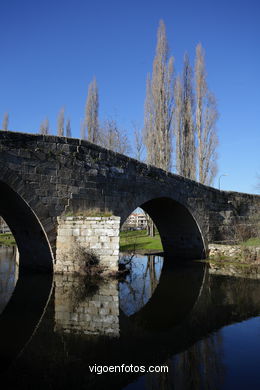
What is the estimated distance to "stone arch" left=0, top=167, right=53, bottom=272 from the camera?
8945 millimetres

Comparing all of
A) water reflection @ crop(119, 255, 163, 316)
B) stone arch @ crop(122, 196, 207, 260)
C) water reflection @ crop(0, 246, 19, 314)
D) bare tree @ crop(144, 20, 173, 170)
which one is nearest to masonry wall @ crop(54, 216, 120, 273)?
water reflection @ crop(119, 255, 163, 316)

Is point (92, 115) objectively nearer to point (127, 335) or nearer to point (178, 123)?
point (178, 123)

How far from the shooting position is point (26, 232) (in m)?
10.4

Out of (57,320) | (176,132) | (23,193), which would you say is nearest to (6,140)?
(23,193)

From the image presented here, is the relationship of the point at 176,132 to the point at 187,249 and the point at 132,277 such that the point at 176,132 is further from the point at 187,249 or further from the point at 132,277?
the point at 132,277

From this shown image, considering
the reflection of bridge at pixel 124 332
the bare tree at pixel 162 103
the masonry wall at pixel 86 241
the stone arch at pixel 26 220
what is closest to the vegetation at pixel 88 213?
the masonry wall at pixel 86 241

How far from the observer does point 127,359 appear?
13.7 ft

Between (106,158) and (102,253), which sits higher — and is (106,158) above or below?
above

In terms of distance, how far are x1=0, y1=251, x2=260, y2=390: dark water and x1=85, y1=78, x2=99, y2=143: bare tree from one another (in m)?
23.4

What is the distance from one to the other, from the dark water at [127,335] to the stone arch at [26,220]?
1.47 metres

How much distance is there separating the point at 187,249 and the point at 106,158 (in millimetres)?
8374

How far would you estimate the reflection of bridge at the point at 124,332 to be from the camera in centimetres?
377

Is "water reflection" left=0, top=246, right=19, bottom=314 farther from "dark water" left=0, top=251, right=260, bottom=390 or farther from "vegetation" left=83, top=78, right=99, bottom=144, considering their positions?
"vegetation" left=83, top=78, right=99, bottom=144

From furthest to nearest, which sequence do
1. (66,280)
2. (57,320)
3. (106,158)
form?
1. (106,158)
2. (66,280)
3. (57,320)
